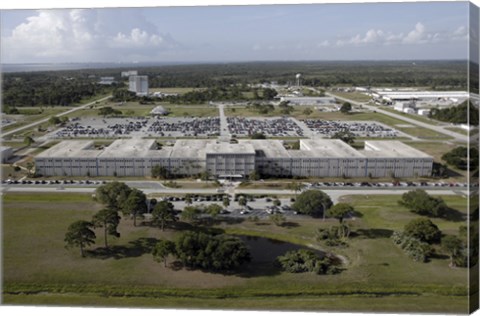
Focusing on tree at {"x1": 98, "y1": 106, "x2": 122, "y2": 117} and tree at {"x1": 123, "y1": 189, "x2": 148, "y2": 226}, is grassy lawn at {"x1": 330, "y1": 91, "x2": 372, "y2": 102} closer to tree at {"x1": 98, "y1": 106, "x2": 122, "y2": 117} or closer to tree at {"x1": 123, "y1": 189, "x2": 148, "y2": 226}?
tree at {"x1": 98, "y1": 106, "x2": 122, "y2": 117}

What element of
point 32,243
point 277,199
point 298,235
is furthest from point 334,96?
point 32,243

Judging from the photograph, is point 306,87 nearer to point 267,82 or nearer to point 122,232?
point 267,82

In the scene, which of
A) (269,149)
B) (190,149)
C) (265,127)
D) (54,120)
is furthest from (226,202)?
(265,127)

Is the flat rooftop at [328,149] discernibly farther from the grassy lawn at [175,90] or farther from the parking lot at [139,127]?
the grassy lawn at [175,90]

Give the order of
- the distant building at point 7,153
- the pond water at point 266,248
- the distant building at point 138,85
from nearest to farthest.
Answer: the pond water at point 266,248
the distant building at point 7,153
the distant building at point 138,85

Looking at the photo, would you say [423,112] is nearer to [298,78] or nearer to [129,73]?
[298,78]

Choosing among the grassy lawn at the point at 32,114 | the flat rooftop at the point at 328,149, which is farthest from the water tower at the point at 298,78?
the grassy lawn at the point at 32,114

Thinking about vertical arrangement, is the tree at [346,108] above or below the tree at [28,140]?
above
